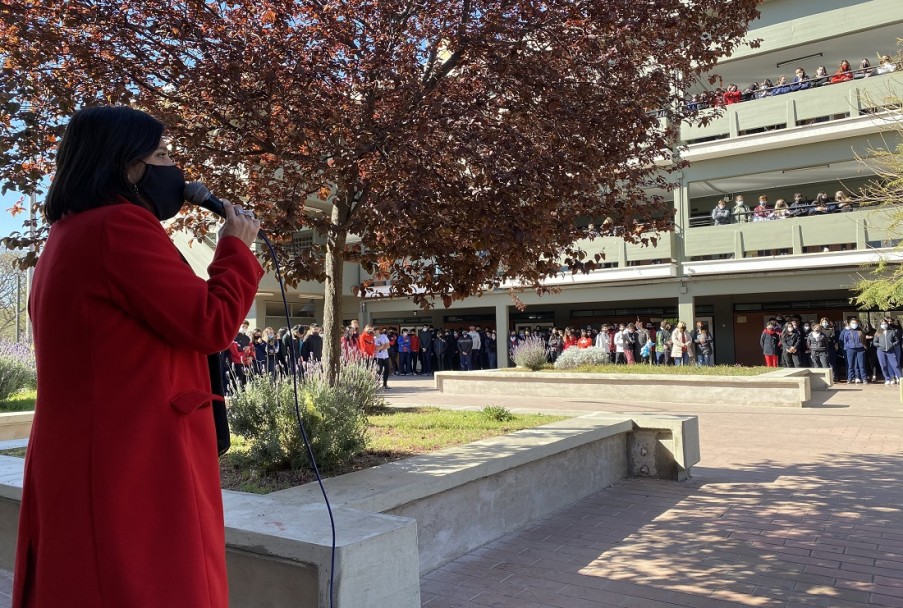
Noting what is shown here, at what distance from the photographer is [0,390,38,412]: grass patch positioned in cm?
1020

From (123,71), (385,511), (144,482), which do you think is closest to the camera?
(144,482)

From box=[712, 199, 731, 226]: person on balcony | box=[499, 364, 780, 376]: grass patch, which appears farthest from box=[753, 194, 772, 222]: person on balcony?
box=[499, 364, 780, 376]: grass patch

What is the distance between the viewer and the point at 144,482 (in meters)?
1.71

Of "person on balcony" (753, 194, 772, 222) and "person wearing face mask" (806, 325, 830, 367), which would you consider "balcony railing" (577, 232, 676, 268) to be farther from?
"person wearing face mask" (806, 325, 830, 367)

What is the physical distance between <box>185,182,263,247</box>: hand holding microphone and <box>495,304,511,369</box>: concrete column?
25.3m

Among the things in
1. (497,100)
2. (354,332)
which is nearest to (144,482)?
(497,100)

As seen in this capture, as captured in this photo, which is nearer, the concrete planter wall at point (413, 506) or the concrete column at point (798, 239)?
the concrete planter wall at point (413, 506)

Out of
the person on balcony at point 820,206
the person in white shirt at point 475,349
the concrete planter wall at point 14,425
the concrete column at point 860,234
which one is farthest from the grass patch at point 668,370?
the concrete planter wall at point 14,425

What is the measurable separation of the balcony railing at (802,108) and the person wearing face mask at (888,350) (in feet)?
19.3

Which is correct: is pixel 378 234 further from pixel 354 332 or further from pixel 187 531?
pixel 354 332

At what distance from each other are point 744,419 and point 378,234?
8982mm

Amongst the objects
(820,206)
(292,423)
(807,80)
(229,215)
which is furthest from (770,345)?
(229,215)

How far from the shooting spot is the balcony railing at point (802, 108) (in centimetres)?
1966

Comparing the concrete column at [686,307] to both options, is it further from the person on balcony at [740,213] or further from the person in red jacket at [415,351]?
the person in red jacket at [415,351]
